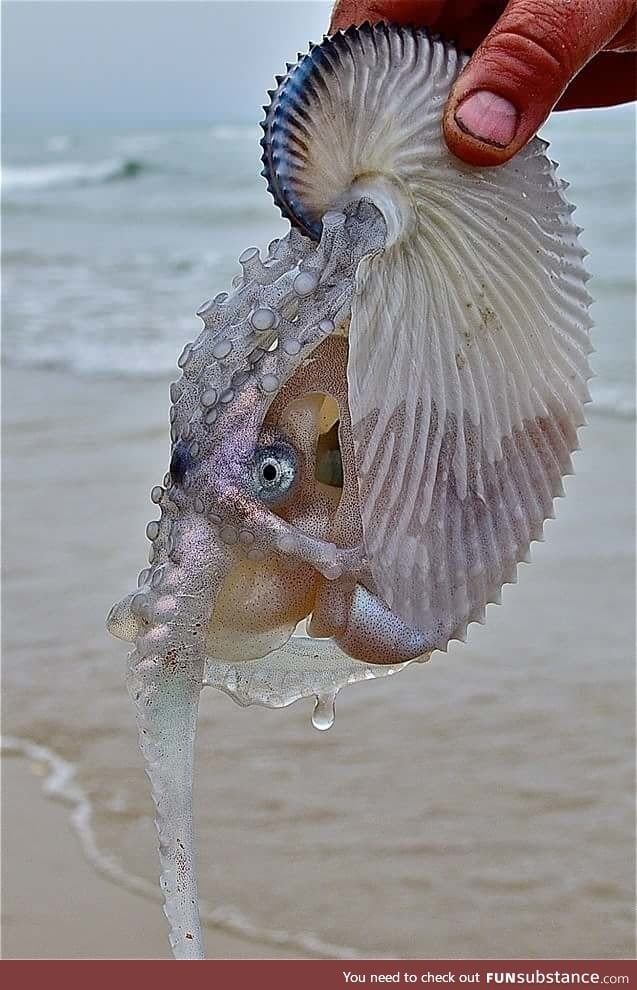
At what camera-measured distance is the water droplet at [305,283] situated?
3.70 feet

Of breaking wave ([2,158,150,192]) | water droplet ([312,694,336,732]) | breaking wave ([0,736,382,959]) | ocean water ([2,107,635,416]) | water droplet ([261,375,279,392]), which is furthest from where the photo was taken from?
breaking wave ([2,158,150,192])

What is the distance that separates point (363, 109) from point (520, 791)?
173 cm

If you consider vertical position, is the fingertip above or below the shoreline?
above

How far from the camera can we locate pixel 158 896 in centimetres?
230

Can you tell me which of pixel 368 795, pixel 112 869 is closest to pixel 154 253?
pixel 368 795

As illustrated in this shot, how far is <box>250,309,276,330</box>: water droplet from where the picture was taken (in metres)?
1.13

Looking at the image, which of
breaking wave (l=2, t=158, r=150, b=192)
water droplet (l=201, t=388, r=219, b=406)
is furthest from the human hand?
breaking wave (l=2, t=158, r=150, b=192)

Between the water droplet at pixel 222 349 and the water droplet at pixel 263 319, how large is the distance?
30 mm

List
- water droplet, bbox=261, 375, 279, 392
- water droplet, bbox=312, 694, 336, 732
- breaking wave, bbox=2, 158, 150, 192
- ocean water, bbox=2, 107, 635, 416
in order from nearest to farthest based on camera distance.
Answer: water droplet, bbox=261, 375, 279, 392 < water droplet, bbox=312, 694, 336, 732 < ocean water, bbox=2, 107, 635, 416 < breaking wave, bbox=2, 158, 150, 192

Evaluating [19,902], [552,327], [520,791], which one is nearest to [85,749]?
[19,902]

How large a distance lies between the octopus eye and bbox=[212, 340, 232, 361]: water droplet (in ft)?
0.28

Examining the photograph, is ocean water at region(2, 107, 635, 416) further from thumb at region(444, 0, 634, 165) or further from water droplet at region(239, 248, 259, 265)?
water droplet at region(239, 248, 259, 265)

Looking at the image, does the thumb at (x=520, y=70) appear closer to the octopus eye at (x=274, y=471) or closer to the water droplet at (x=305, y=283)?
the water droplet at (x=305, y=283)
